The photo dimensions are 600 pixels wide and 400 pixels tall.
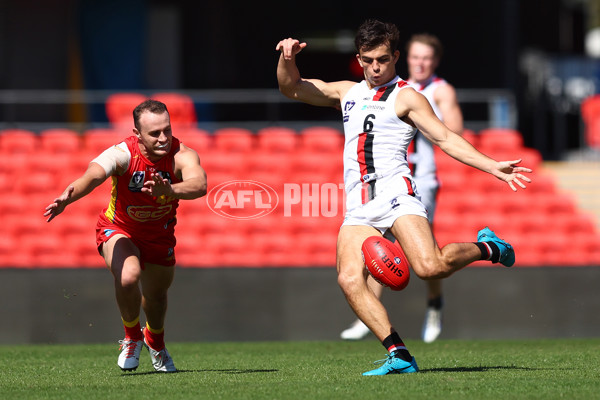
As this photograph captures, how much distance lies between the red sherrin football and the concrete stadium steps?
23.4 feet

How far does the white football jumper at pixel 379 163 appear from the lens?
6.32m

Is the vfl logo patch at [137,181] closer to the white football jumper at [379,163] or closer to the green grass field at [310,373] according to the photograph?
the green grass field at [310,373]

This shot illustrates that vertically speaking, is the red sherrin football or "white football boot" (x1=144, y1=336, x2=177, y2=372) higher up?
the red sherrin football

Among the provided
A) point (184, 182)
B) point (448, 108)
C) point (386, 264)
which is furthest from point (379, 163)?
point (448, 108)

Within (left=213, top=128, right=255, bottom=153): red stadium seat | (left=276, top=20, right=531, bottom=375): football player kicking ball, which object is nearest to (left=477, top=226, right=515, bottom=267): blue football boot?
(left=276, top=20, right=531, bottom=375): football player kicking ball

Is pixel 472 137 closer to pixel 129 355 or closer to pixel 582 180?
pixel 582 180

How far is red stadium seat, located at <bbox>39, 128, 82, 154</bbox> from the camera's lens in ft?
40.8

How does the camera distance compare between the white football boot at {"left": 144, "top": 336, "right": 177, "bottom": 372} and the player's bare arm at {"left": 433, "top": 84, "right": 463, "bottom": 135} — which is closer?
the white football boot at {"left": 144, "top": 336, "right": 177, "bottom": 372}

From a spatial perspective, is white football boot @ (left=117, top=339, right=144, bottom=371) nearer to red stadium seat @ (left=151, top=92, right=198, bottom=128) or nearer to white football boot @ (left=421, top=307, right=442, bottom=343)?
white football boot @ (left=421, top=307, right=442, bottom=343)

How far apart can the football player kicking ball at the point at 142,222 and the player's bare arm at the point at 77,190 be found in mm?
12

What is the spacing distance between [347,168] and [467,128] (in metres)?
6.64

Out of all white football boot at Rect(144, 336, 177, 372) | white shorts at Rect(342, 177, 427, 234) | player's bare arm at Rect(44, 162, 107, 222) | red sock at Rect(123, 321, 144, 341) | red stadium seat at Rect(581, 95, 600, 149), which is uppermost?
red stadium seat at Rect(581, 95, 600, 149)

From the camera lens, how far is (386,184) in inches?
251

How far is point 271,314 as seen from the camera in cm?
1012
